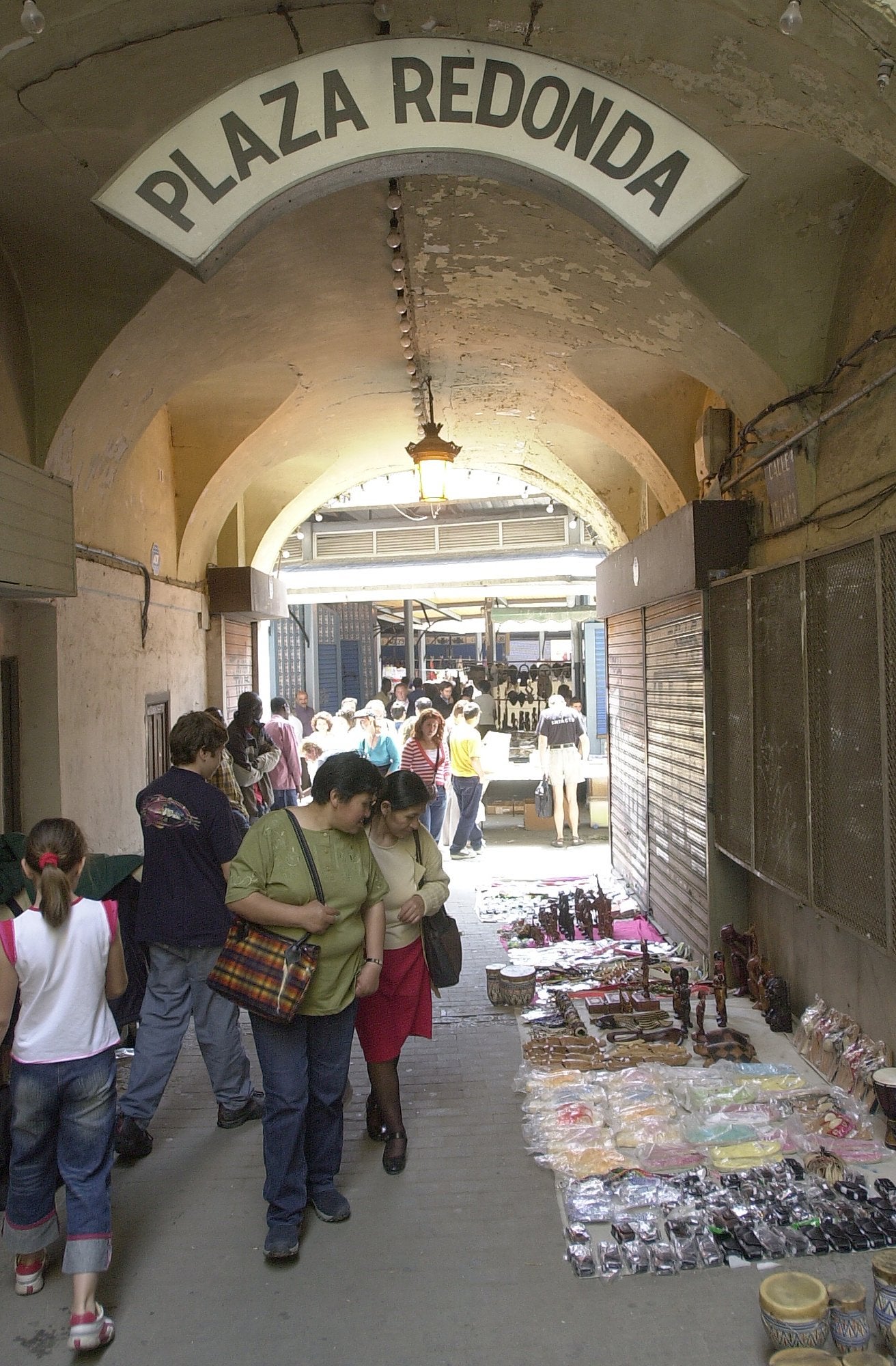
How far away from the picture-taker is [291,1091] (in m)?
3.27

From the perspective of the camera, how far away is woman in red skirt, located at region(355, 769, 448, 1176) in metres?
3.88

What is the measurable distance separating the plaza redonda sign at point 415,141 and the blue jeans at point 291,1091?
2.48 meters

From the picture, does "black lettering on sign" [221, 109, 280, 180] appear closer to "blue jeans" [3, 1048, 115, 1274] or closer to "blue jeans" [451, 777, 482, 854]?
"blue jeans" [3, 1048, 115, 1274]

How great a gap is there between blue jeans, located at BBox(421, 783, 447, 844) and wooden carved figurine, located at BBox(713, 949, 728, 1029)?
4459 millimetres

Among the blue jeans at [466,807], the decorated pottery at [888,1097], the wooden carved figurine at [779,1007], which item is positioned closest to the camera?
the decorated pottery at [888,1097]

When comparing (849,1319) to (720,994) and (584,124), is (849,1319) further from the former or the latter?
(584,124)

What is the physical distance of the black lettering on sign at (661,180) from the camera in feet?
9.95

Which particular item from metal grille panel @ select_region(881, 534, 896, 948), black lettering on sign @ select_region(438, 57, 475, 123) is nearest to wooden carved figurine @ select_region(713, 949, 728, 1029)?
metal grille panel @ select_region(881, 534, 896, 948)

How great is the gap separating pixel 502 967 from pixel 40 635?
3268mm

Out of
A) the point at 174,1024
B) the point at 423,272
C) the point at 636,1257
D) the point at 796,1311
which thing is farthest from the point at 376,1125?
the point at 423,272

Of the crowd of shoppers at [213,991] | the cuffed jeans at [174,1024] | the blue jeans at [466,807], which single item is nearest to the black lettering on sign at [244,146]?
the crowd of shoppers at [213,991]

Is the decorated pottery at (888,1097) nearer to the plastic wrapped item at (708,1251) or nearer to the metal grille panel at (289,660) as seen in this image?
the plastic wrapped item at (708,1251)

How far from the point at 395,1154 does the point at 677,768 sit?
147 inches

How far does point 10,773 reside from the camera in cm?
534
